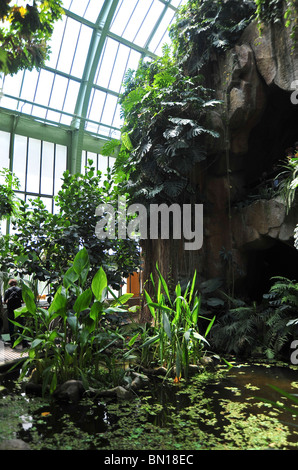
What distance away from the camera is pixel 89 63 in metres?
12.8

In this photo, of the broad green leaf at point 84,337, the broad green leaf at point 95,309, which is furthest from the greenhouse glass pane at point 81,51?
the broad green leaf at point 84,337

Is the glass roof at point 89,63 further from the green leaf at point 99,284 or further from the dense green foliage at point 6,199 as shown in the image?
the green leaf at point 99,284

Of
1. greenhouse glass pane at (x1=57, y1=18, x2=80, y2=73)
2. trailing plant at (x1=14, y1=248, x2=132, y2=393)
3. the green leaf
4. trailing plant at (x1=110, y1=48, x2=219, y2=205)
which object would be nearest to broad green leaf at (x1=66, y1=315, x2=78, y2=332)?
trailing plant at (x1=14, y1=248, x2=132, y2=393)

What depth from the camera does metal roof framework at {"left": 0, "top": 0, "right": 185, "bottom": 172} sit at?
40.1 feet

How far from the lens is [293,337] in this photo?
5.01 m

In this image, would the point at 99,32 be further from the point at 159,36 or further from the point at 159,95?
the point at 159,95

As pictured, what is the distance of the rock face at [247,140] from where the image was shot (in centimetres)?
599

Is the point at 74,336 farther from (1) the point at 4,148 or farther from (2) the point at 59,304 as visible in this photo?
(1) the point at 4,148

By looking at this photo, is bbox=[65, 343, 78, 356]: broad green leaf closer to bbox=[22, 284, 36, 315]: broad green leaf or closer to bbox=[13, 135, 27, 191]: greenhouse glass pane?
bbox=[22, 284, 36, 315]: broad green leaf

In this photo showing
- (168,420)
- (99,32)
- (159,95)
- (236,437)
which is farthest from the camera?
(99,32)

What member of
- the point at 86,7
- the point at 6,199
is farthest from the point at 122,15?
the point at 6,199

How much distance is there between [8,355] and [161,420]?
2.61 meters
